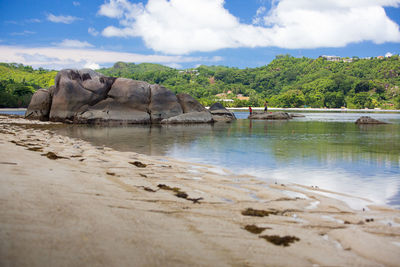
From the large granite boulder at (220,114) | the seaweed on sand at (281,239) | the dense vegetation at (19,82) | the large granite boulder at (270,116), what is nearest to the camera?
the seaweed on sand at (281,239)

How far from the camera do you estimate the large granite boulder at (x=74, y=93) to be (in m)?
28.2

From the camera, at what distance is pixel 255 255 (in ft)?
10.6

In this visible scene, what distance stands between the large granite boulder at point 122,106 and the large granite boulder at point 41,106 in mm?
4074

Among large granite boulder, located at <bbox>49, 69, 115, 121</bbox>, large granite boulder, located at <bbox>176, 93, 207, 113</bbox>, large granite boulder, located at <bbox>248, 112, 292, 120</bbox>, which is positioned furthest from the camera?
large granite boulder, located at <bbox>248, 112, 292, 120</bbox>

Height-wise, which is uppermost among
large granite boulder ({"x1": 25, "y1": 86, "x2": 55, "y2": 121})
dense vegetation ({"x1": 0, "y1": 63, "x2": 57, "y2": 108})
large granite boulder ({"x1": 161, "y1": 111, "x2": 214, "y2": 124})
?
dense vegetation ({"x1": 0, "y1": 63, "x2": 57, "y2": 108})

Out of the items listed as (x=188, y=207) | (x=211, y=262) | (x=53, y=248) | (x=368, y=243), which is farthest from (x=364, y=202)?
(x=53, y=248)

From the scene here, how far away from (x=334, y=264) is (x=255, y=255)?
28.2 inches

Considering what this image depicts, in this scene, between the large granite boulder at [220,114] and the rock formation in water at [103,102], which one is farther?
the large granite boulder at [220,114]

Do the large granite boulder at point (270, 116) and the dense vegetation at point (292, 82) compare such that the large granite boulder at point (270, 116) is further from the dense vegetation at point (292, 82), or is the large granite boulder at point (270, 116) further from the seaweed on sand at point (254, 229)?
the dense vegetation at point (292, 82)

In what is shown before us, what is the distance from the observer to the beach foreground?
2949 millimetres

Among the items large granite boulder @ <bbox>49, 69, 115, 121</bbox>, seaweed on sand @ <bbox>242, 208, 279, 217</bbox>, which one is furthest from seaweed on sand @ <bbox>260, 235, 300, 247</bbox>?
large granite boulder @ <bbox>49, 69, 115, 121</bbox>

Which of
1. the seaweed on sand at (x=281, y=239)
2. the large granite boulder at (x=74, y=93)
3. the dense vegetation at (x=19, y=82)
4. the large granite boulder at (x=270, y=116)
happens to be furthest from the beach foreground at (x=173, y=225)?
the dense vegetation at (x=19, y=82)

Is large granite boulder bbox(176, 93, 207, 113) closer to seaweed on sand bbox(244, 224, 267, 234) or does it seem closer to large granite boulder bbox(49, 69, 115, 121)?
large granite boulder bbox(49, 69, 115, 121)

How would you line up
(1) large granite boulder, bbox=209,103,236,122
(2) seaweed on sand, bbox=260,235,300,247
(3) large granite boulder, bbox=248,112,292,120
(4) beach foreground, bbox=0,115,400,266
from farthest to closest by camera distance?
(3) large granite boulder, bbox=248,112,292,120
(1) large granite boulder, bbox=209,103,236,122
(2) seaweed on sand, bbox=260,235,300,247
(4) beach foreground, bbox=0,115,400,266
